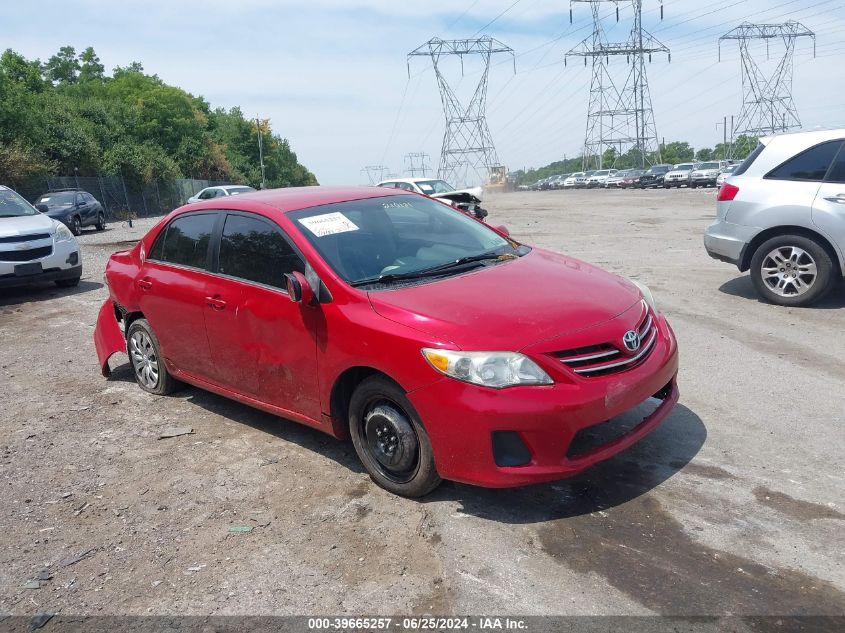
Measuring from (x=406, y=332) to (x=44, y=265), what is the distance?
8914 millimetres

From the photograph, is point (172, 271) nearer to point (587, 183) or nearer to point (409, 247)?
point (409, 247)

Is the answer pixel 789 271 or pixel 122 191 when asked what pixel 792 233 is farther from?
pixel 122 191

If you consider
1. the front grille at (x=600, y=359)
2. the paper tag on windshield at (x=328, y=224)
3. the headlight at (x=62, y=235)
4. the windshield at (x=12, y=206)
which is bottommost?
the front grille at (x=600, y=359)

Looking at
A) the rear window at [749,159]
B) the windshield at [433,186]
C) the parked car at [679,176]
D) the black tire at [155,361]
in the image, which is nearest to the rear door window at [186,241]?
the black tire at [155,361]

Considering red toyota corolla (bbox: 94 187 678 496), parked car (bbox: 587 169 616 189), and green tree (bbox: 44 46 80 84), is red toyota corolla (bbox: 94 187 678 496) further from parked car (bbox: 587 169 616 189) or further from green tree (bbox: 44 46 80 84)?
green tree (bbox: 44 46 80 84)

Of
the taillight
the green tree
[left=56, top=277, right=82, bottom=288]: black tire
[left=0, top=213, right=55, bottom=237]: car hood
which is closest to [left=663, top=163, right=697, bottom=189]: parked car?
the taillight

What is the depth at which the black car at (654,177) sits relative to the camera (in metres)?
49.9

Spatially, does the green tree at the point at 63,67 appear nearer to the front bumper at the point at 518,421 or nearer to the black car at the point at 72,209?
the black car at the point at 72,209

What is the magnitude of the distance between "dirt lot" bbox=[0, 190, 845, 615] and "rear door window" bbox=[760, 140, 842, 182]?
258 cm

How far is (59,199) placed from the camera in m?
25.4

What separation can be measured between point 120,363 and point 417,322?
439 centimetres

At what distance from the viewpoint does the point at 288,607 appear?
303 centimetres

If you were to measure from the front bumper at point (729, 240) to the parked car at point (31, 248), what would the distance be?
29.9 feet

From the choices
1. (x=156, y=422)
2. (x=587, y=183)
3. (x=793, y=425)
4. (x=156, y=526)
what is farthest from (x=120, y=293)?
(x=587, y=183)
